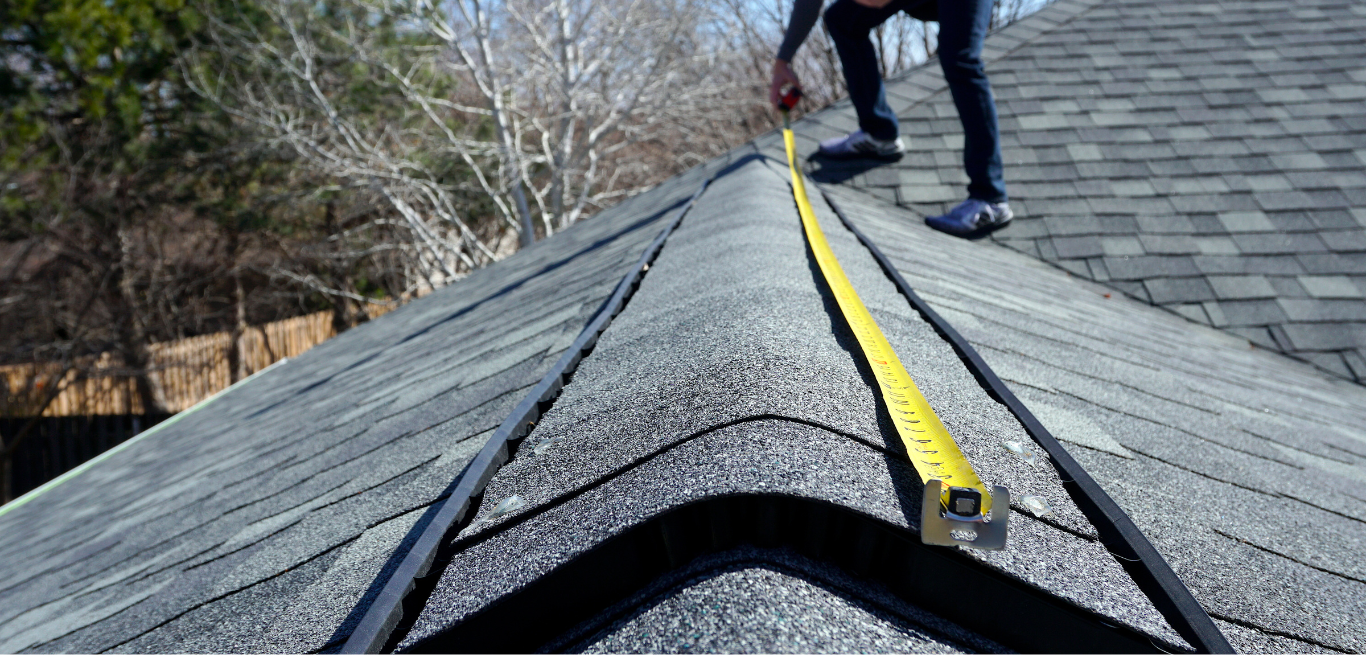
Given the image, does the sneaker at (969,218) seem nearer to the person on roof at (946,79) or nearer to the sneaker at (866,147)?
the person on roof at (946,79)

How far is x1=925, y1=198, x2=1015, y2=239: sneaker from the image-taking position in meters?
4.43

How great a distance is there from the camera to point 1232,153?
5117mm

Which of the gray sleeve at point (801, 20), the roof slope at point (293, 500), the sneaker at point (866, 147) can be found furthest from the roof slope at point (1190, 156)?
the roof slope at point (293, 500)

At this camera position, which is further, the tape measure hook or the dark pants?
the dark pants

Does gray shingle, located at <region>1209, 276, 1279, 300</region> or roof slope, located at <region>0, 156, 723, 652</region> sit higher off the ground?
roof slope, located at <region>0, 156, 723, 652</region>

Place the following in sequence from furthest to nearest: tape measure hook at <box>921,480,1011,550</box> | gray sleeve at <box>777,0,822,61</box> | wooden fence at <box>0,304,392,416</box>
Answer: wooden fence at <box>0,304,392,416</box> < gray sleeve at <box>777,0,822,61</box> < tape measure hook at <box>921,480,1011,550</box>

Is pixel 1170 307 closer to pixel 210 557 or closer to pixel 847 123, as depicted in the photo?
pixel 847 123

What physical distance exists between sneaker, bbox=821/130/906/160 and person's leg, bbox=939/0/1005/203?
0.88 m

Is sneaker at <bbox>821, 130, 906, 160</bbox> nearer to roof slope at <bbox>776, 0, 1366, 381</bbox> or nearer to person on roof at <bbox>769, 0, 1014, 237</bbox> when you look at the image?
person on roof at <bbox>769, 0, 1014, 237</bbox>

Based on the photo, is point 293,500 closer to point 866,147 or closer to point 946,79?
point 946,79

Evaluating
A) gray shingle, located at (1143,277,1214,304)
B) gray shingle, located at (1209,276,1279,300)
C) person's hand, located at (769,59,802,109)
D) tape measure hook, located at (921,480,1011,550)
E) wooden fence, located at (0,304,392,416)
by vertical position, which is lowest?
wooden fence, located at (0,304,392,416)

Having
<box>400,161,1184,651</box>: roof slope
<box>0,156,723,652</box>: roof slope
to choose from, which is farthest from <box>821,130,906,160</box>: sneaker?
<box>400,161,1184,651</box>: roof slope

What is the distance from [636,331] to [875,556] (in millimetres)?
997

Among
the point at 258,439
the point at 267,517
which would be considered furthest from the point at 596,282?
the point at 258,439
